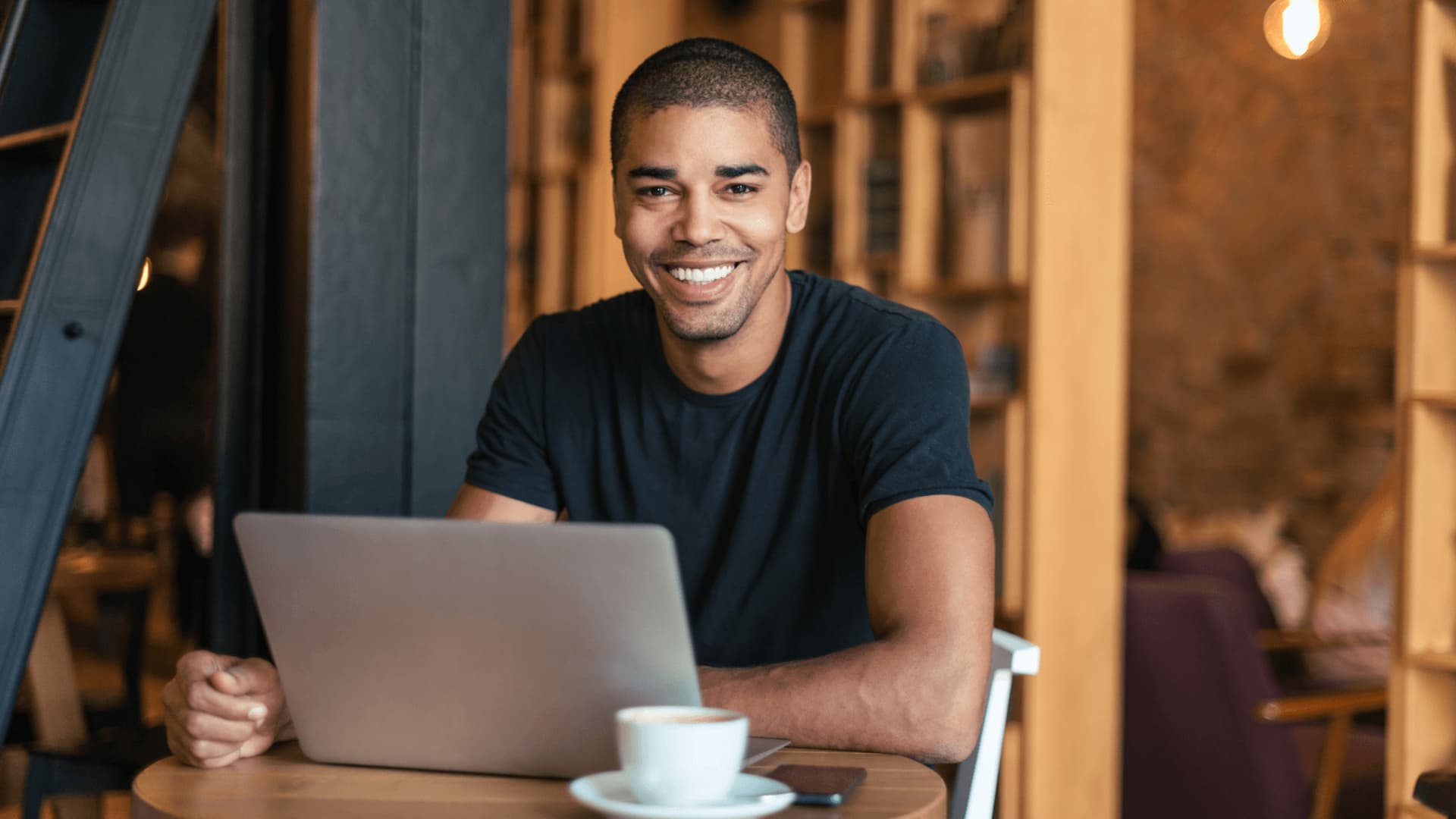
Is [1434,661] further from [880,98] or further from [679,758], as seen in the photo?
[679,758]

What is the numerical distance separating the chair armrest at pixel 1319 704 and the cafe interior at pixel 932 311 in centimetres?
1

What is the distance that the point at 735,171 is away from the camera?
4.90 feet

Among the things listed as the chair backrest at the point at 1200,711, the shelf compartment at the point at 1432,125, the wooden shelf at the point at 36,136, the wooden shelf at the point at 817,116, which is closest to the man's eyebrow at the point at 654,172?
the wooden shelf at the point at 36,136

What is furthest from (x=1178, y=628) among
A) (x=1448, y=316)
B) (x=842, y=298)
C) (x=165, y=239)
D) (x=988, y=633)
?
(x=165, y=239)

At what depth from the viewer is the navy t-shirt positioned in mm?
1520

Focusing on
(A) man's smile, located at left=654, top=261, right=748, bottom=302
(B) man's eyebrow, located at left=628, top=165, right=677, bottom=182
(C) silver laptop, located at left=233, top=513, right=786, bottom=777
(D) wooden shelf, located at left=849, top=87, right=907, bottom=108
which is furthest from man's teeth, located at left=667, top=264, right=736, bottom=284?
(D) wooden shelf, located at left=849, top=87, right=907, bottom=108

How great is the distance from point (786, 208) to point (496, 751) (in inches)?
31.3

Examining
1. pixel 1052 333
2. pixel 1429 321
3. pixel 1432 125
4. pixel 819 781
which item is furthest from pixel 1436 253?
pixel 819 781

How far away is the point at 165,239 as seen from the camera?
301cm

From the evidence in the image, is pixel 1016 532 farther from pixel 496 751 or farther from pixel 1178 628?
pixel 496 751

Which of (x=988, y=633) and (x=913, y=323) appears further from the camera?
(x=913, y=323)

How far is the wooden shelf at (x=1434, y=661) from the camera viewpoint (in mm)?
2750

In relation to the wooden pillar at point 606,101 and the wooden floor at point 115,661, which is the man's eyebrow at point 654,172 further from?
the wooden pillar at point 606,101

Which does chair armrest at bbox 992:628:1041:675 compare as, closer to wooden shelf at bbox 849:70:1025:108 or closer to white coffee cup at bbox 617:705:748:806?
white coffee cup at bbox 617:705:748:806
